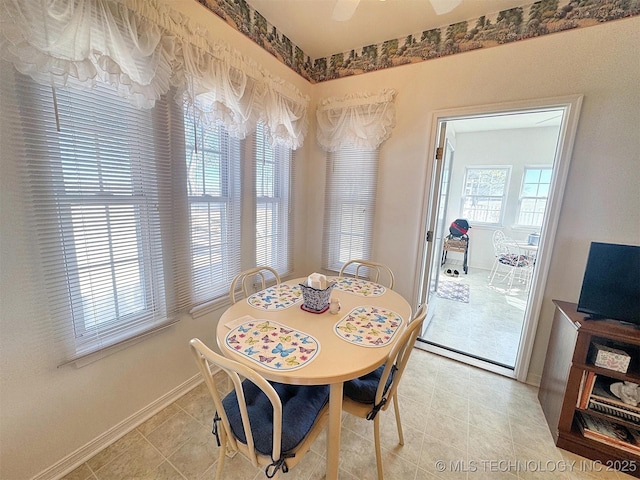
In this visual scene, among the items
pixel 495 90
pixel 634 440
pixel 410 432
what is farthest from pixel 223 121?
pixel 634 440

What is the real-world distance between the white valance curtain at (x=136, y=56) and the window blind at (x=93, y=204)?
121mm

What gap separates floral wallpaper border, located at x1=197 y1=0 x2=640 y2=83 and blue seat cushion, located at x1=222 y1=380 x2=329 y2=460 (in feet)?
7.41

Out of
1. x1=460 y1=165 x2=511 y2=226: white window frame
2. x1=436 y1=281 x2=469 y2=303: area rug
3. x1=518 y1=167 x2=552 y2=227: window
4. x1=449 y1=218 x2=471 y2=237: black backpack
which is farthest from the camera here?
x1=460 y1=165 x2=511 y2=226: white window frame

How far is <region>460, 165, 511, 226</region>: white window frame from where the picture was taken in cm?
475

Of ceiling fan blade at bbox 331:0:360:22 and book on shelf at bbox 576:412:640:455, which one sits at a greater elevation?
ceiling fan blade at bbox 331:0:360:22

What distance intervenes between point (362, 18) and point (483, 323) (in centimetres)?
321

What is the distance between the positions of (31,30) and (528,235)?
6033 mm

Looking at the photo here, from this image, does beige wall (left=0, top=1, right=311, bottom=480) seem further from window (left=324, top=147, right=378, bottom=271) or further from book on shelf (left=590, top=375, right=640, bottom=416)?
book on shelf (left=590, top=375, right=640, bottom=416)

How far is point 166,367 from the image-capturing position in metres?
1.65

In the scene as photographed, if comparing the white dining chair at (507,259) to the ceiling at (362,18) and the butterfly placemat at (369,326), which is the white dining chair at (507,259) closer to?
the ceiling at (362,18)

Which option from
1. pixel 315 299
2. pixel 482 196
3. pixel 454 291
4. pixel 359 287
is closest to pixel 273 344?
pixel 315 299

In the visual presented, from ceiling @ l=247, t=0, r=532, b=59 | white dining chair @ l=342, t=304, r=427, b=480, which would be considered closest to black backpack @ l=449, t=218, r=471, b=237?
ceiling @ l=247, t=0, r=532, b=59

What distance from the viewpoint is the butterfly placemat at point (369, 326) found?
1.15m

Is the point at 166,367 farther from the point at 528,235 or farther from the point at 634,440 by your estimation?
the point at 528,235
